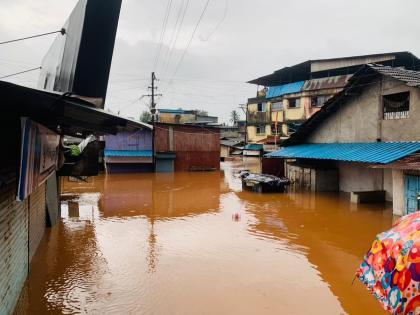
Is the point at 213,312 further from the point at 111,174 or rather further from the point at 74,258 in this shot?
the point at 111,174

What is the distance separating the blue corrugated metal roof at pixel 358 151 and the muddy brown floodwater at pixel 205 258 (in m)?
2.56

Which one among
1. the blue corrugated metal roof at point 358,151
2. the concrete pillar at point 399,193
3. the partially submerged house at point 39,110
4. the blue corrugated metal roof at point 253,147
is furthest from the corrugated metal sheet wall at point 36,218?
the blue corrugated metal roof at point 253,147

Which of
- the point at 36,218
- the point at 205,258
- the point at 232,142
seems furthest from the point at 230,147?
the point at 36,218

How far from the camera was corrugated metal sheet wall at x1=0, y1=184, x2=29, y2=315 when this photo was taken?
560cm

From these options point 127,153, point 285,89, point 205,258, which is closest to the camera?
point 205,258

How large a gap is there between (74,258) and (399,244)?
8685 mm

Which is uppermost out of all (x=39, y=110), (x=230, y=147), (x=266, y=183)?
(x=230, y=147)

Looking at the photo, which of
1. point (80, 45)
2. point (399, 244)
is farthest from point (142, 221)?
point (399, 244)

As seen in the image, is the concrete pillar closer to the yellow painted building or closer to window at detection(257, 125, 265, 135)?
the yellow painted building

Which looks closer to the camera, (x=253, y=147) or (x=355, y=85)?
(x=355, y=85)

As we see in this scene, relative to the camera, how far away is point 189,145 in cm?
3497

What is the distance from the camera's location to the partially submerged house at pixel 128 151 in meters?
32.4

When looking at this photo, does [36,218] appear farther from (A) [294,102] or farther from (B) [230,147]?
(B) [230,147]

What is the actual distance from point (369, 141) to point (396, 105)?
2.39 metres
